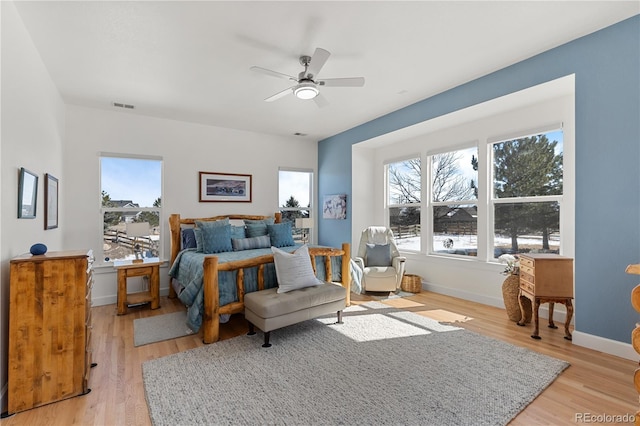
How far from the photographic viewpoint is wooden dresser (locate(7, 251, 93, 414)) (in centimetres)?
193

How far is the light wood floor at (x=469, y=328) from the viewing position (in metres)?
1.88

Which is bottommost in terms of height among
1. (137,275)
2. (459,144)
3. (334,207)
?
(137,275)

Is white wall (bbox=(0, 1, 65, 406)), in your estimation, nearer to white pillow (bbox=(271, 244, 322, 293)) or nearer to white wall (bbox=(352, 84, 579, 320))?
white pillow (bbox=(271, 244, 322, 293))

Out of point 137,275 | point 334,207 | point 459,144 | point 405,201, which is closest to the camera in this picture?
point 137,275

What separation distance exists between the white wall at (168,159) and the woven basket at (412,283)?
8.96ft

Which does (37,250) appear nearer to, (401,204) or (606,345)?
(606,345)

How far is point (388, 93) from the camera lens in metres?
3.91

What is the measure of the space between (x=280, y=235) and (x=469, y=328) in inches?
113

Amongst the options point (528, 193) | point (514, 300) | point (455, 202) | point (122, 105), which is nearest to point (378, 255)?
point (455, 202)

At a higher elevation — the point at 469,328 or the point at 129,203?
the point at 129,203

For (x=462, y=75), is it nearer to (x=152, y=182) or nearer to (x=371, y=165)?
(x=371, y=165)

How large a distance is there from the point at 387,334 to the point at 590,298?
187 cm

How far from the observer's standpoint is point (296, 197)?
6.17 metres

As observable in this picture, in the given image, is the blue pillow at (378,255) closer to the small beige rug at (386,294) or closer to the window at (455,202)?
the small beige rug at (386,294)
